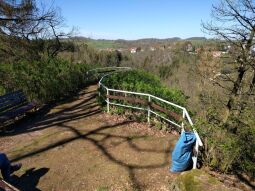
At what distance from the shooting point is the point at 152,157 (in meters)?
9.55

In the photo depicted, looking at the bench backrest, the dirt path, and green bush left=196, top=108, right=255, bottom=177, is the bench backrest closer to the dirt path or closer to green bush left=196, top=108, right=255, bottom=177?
the dirt path

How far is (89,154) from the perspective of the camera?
395 inches

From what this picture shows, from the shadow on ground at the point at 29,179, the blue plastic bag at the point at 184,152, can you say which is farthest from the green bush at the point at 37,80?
the blue plastic bag at the point at 184,152

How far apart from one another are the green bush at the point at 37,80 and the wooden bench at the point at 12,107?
2.00 meters

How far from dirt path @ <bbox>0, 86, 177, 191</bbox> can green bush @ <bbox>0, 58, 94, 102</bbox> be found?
14.3 ft

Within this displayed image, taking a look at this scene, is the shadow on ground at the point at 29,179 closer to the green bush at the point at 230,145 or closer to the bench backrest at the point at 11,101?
the green bush at the point at 230,145

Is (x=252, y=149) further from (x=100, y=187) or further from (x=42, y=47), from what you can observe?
(x=42, y=47)

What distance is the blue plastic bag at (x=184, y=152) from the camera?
816cm

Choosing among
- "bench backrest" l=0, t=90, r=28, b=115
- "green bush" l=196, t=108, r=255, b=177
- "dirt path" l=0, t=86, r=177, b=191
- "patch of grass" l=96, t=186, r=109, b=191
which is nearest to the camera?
"green bush" l=196, t=108, r=255, b=177

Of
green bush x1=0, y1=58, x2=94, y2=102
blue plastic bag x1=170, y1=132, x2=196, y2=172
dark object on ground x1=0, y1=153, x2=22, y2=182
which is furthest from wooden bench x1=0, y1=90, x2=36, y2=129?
blue plastic bag x1=170, y1=132, x2=196, y2=172

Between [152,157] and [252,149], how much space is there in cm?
301

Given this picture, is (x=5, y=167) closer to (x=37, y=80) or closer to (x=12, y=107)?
(x=12, y=107)

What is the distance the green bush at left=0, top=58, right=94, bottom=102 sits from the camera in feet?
59.4

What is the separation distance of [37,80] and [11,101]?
4.03m
